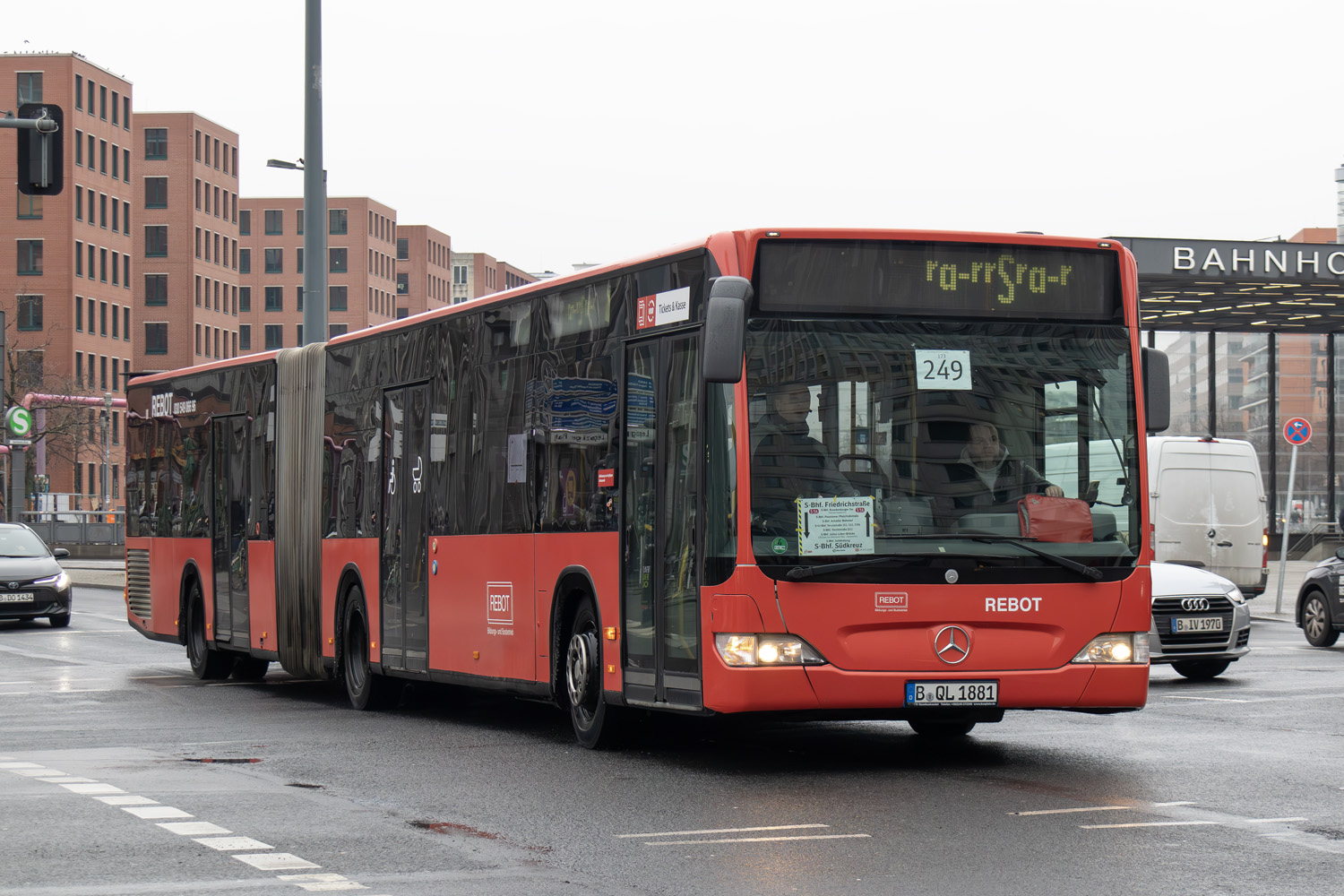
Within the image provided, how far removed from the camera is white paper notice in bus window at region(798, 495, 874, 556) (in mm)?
11016

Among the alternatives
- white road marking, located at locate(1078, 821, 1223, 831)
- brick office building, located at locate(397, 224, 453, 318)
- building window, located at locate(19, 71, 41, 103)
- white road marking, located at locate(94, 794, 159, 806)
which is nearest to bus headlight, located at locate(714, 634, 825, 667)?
white road marking, located at locate(1078, 821, 1223, 831)

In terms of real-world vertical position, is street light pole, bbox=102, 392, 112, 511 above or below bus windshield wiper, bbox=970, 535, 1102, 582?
above

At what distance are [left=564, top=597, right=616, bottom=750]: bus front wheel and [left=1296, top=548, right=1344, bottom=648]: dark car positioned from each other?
43.0ft

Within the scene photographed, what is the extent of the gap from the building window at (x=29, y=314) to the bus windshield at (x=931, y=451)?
374 ft

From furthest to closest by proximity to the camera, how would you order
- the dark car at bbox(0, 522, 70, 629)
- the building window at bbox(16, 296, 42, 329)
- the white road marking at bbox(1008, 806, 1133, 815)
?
the building window at bbox(16, 296, 42, 329)
the dark car at bbox(0, 522, 70, 629)
the white road marking at bbox(1008, 806, 1133, 815)

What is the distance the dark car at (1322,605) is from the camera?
2336 centimetres

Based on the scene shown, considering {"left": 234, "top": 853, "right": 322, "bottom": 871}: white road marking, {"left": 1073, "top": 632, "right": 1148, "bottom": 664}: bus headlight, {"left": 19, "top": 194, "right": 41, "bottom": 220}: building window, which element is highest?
{"left": 19, "top": 194, "right": 41, "bottom": 220}: building window

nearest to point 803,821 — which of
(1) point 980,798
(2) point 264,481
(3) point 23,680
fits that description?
(1) point 980,798

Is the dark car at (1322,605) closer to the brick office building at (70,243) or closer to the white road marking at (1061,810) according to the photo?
the white road marking at (1061,810)

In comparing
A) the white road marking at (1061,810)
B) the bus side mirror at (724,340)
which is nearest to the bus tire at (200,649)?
the bus side mirror at (724,340)

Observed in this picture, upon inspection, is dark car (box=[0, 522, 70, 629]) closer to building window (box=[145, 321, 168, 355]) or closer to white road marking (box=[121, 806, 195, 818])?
white road marking (box=[121, 806, 195, 818])

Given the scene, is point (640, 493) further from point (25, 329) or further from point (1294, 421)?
point (25, 329)

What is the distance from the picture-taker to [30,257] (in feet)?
392

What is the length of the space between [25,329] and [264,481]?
105 m
